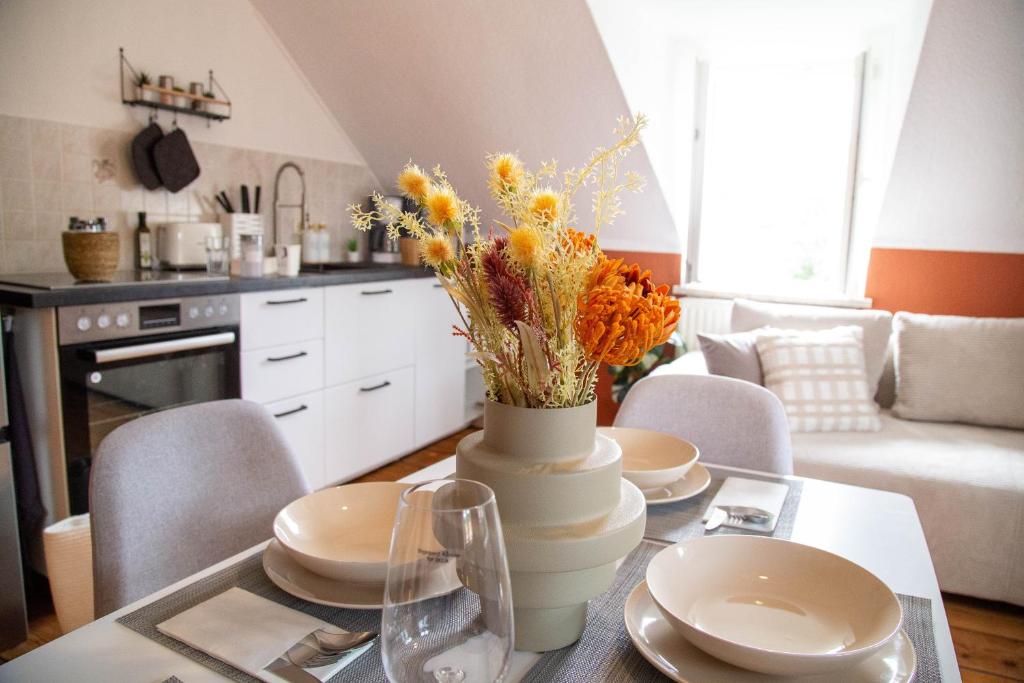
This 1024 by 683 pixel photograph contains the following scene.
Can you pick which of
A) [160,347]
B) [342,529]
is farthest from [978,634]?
[160,347]

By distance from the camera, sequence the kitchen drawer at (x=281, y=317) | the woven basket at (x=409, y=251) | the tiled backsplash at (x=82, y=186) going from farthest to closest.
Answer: the woven basket at (x=409, y=251) → the kitchen drawer at (x=281, y=317) → the tiled backsplash at (x=82, y=186)

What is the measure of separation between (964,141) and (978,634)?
1.88 meters

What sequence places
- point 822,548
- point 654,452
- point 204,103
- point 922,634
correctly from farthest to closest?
point 204,103, point 654,452, point 822,548, point 922,634

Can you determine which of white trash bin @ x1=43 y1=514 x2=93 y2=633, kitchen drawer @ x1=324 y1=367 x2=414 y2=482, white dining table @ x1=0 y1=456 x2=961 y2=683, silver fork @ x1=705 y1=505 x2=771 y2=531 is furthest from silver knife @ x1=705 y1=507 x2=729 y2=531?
kitchen drawer @ x1=324 y1=367 x2=414 y2=482

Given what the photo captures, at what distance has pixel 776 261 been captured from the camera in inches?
149

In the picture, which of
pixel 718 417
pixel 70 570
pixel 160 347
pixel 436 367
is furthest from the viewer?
pixel 436 367

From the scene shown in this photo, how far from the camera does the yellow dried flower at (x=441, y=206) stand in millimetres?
804

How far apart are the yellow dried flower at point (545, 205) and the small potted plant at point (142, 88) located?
8.70ft

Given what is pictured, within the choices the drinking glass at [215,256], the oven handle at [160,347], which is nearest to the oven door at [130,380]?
the oven handle at [160,347]

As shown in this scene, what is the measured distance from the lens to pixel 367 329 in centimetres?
332

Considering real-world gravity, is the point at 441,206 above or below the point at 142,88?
below

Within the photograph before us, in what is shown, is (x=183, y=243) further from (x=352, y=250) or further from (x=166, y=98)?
(x=352, y=250)

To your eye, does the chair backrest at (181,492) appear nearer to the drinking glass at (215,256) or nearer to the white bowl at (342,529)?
the white bowl at (342,529)

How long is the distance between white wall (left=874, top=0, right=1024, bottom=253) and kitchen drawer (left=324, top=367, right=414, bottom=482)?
2363 millimetres
